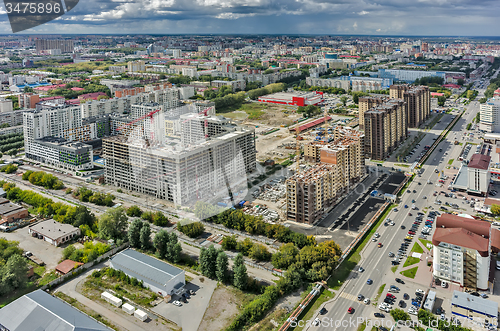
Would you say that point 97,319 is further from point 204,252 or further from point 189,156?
point 189,156

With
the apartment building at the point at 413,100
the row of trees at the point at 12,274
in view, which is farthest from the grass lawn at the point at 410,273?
the apartment building at the point at 413,100

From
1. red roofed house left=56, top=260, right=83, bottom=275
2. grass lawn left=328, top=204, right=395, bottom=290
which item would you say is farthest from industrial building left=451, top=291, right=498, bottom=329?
red roofed house left=56, top=260, right=83, bottom=275

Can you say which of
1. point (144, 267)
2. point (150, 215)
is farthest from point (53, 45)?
point (144, 267)

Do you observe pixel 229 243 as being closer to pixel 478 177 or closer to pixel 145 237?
pixel 145 237

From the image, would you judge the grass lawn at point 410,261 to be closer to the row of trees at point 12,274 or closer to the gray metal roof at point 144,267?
the gray metal roof at point 144,267

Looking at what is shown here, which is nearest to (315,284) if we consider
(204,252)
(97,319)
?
(204,252)

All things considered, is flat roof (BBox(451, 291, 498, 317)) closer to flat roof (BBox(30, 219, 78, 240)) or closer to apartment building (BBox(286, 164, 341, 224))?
apartment building (BBox(286, 164, 341, 224))
